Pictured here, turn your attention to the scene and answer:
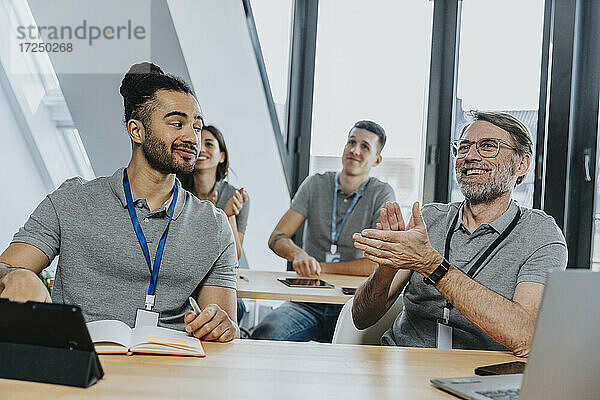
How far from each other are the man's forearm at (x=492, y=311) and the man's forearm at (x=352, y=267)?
1.69m

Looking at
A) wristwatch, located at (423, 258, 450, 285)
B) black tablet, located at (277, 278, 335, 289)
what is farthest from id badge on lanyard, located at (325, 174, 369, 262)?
wristwatch, located at (423, 258, 450, 285)

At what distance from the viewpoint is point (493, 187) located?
2.10 m

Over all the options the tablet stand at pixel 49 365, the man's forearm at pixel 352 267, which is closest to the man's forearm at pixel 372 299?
the tablet stand at pixel 49 365

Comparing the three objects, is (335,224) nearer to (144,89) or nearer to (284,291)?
(284,291)

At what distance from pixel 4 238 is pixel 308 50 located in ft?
A: 8.45

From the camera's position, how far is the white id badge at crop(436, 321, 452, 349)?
1.91 metres

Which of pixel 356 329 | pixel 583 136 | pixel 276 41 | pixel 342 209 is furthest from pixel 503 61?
pixel 356 329

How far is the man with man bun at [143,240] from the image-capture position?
6.35ft

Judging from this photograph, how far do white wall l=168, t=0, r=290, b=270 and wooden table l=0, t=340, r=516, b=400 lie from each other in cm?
240

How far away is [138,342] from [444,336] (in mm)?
931

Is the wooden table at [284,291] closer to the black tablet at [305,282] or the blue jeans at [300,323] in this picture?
the black tablet at [305,282]

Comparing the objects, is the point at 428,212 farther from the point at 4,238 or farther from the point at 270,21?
the point at 4,238

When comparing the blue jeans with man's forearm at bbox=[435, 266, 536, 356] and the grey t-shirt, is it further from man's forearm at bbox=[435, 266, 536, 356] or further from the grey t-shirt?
man's forearm at bbox=[435, 266, 536, 356]

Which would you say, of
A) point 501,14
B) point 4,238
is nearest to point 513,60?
point 501,14
